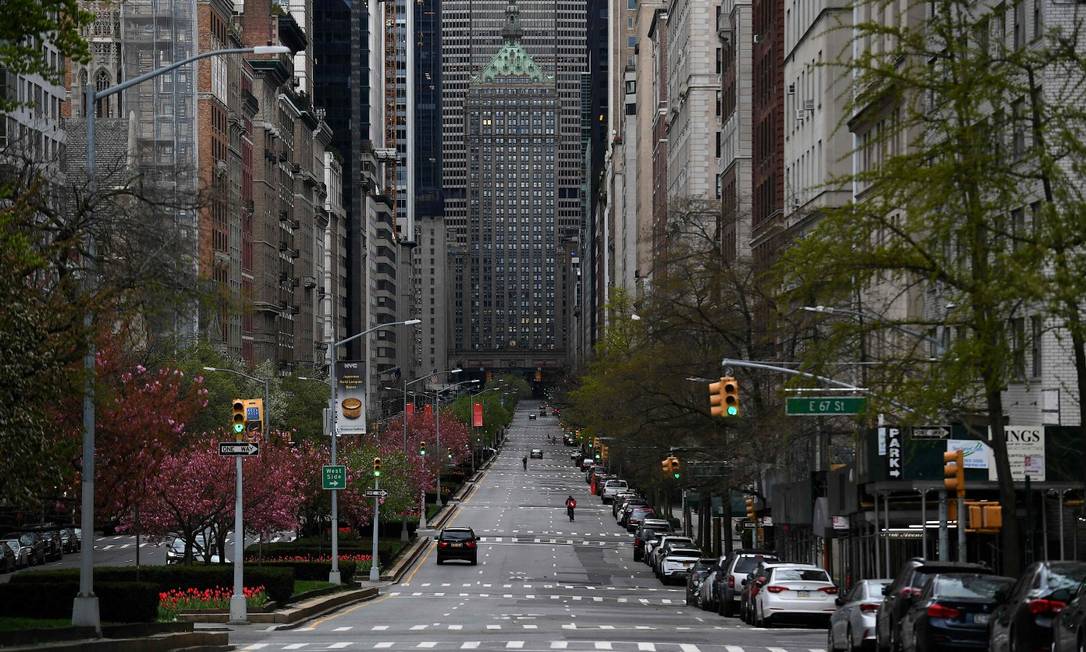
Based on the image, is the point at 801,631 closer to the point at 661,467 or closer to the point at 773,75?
the point at 661,467

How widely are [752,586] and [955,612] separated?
20.0 m

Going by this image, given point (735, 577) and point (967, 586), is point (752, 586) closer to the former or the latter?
point (735, 577)

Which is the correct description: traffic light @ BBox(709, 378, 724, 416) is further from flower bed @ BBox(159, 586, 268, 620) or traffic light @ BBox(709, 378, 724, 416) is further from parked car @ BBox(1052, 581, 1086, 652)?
parked car @ BBox(1052, 581, 1086, 652)

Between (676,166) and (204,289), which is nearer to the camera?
(204,289)

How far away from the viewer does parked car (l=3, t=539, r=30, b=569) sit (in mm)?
75500

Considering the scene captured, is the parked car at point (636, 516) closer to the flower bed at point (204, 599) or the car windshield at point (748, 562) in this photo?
the car windshield at point (748, 562)

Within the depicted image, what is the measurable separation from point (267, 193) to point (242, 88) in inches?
507

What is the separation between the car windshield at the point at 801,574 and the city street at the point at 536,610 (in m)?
1.15

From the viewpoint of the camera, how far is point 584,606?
55.6 metres

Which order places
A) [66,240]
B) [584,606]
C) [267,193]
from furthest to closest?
[267,193] < [584,606] < [66,240]

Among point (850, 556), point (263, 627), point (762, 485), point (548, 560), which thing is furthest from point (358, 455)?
point (263, 627)

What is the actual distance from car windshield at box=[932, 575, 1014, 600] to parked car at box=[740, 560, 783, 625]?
57.9ft

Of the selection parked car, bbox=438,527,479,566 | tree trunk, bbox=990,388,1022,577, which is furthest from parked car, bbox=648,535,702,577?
tree trunk, bbox=990,388,1022,577

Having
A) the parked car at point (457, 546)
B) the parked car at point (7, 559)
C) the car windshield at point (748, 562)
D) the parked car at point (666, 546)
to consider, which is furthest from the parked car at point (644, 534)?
the car windshield at point (748, 562)
